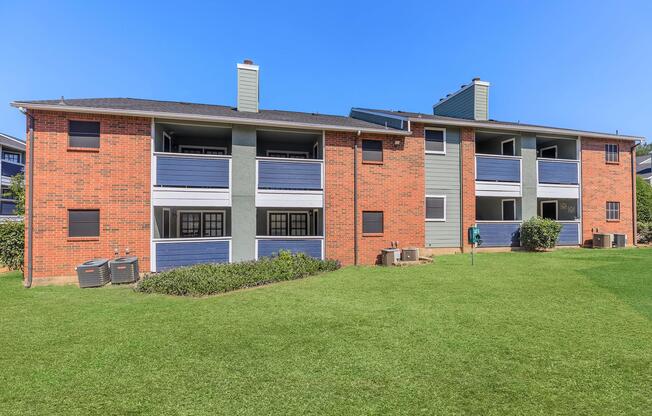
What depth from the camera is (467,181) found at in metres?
17.0

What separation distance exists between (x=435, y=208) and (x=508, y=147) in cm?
678

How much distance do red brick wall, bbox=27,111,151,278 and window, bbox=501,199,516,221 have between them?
726 inches

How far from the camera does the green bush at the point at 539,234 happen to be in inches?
662

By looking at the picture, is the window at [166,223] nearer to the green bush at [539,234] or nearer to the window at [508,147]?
the green bush at [539,234]

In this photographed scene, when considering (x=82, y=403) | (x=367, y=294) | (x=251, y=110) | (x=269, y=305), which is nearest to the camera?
(x=82, y=403)

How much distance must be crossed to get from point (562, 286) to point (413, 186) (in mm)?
7667

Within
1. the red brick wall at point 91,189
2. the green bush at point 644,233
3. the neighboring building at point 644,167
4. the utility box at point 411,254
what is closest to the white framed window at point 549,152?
the green bush at point 644,233

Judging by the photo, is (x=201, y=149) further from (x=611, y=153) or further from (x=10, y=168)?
(x=10, y=168)

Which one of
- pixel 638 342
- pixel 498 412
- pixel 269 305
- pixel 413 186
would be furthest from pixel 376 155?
pixel 498 412

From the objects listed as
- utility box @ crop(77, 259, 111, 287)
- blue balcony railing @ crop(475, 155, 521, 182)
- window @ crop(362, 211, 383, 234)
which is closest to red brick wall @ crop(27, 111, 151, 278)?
utility box @ crop(77, 259, 111, 287)

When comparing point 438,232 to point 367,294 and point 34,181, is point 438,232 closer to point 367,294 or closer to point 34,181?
point 367,294

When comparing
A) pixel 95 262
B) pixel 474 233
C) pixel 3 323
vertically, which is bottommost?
pixel 3 323

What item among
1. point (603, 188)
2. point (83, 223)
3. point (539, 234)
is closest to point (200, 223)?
point (83, 223)

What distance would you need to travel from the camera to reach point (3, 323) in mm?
7180
